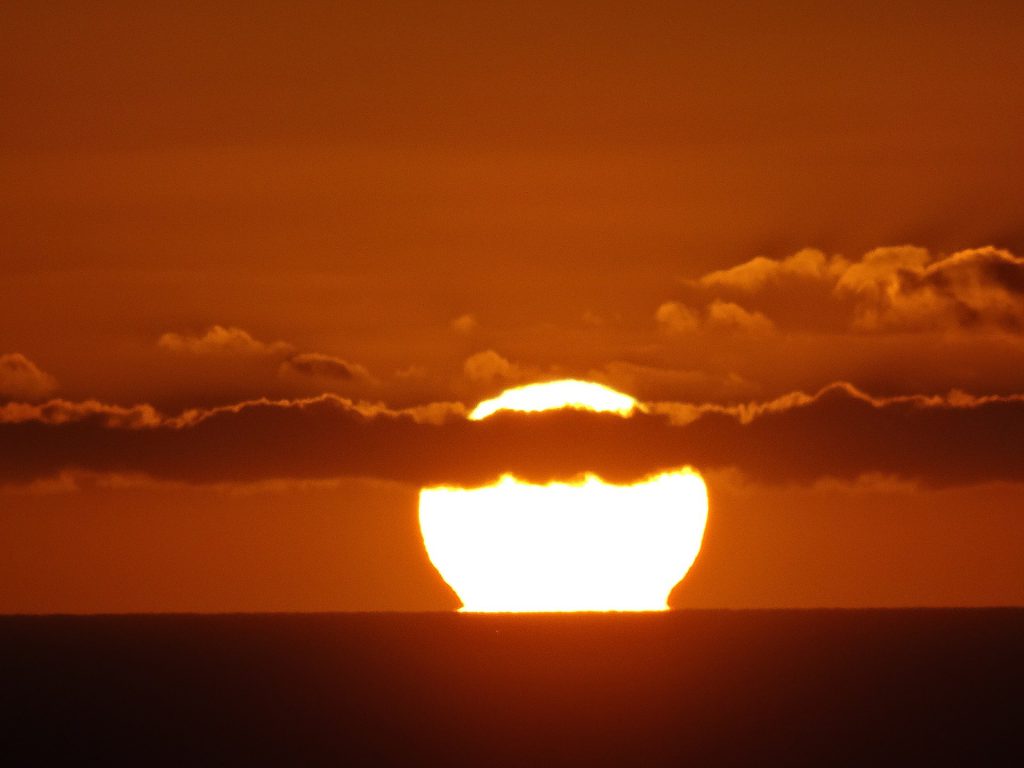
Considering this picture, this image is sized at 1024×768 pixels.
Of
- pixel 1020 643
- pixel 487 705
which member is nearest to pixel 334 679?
pixel 487 705

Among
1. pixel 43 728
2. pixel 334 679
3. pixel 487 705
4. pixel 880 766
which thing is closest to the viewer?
pixel 880 766

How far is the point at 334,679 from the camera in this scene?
136m

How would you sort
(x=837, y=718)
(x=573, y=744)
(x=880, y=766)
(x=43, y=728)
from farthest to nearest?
(x=837, y=718)
(x=43, y=728)
(x=573, y=744)
(x=880, y=766)

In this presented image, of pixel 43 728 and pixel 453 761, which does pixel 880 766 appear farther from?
pixel 43 728

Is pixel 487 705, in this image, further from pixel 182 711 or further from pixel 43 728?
pixel 43 728

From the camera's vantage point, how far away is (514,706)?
4496 inches

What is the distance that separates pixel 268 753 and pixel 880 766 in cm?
2050

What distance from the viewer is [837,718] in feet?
335

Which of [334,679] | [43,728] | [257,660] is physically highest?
[257,660]

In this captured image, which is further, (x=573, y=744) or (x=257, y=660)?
(x=257, y=660)

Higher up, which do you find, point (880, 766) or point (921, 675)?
point (921, 675)

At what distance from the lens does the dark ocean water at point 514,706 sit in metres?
83.5

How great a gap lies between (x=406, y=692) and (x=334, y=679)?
11850mm

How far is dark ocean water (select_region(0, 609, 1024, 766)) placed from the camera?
274 feet
